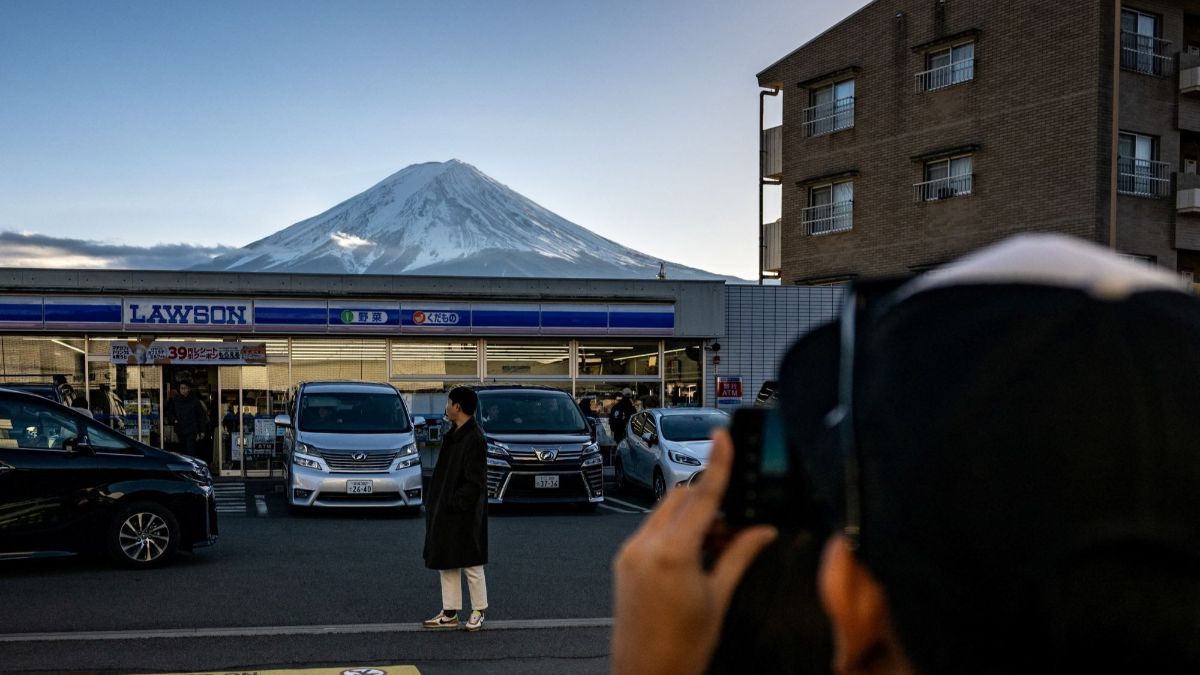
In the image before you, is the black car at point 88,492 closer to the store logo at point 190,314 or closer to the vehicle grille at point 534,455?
the vehicle grille at point 534,455

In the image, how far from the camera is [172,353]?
76.0ft

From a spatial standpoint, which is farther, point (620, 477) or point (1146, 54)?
point (1146, 54)

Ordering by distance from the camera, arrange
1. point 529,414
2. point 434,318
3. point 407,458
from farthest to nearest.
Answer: point 434,318 → point 529,414 → point 407,458

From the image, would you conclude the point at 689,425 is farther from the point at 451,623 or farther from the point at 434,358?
the point at 451,623

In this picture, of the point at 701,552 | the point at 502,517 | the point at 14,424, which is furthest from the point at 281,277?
the point at 701,552

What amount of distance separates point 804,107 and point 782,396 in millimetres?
32934

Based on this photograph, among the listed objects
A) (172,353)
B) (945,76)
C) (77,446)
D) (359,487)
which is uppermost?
(945,76)

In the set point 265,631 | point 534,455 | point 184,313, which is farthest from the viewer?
point 184,313

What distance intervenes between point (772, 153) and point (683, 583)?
33.4 m

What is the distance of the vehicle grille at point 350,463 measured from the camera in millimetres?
16359

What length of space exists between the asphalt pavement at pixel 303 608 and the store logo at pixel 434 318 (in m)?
10.3

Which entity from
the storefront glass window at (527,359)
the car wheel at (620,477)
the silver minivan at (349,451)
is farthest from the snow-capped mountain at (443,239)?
the silver minivan at (349,451)

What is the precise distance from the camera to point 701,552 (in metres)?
0.80

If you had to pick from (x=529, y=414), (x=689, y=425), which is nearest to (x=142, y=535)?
(x=529, y=414)
